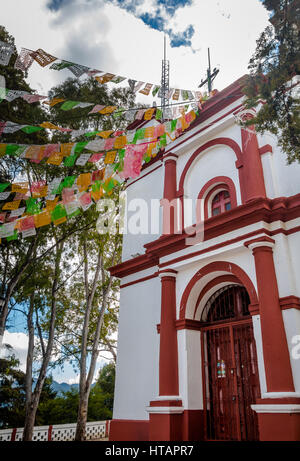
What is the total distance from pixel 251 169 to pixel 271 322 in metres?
3.48

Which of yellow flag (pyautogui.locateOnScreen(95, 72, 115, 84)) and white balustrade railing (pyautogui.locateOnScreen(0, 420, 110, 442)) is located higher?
yellow flag (pyautogui.locateOnScreen(95, 72, 115, 84))

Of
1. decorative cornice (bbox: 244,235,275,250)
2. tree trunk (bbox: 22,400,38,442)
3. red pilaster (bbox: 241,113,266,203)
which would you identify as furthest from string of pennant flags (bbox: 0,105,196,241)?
tree trunk (bbox: 22,400,38,442)

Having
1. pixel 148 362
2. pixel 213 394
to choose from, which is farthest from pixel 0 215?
pixel 213 394

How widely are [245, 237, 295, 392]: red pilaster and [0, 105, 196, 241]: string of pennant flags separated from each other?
3632 mm

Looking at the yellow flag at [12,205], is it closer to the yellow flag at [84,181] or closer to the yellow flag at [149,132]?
the yellow flag at [84,181]

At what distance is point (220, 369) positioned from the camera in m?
8.10

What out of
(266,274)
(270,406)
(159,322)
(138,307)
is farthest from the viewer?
(138,307)

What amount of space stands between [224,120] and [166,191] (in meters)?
2.59

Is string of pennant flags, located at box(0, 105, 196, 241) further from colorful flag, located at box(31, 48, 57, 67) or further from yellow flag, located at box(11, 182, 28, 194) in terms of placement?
colorful flag, located at box(31, 48, 57, 67)

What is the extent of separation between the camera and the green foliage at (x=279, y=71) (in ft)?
17.7

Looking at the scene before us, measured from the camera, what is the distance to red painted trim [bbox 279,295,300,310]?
6602 millimetres

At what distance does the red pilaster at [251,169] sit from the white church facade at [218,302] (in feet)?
0.09

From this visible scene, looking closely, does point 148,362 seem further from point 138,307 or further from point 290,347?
point 290,347

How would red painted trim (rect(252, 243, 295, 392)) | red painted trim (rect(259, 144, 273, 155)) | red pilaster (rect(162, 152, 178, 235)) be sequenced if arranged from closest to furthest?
red painted trim (rect(252, 243, 295, 392)), red painted trim (rect(259, 144, 273, 155)), red pilaster (rect(162, 152, 178, 235))
